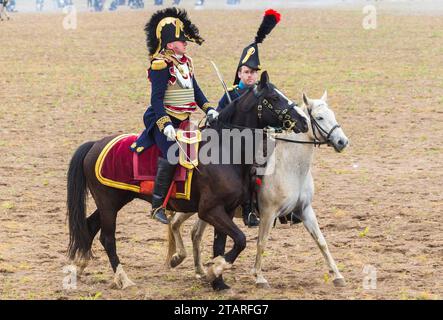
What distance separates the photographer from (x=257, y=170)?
376 inches

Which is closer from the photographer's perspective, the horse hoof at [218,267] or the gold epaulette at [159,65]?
the horse hoof at [218,267]

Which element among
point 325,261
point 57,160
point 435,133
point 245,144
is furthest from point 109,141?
point 435,133

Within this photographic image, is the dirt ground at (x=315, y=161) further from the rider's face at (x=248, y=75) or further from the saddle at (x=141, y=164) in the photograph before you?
the rider's face at (x=248, y=75)

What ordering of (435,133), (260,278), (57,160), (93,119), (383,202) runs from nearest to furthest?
1. (260,278)
2. (383,202)
3. (57,160)
4. (435,133)
5. (93,119)

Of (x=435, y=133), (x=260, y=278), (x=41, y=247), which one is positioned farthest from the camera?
(x=435, y=133)

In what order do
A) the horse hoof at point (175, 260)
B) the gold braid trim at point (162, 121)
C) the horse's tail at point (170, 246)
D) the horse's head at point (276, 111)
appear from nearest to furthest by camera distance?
the horse's head at point (276, 111), the gold braid trim at point (162, 121), the horse hoof at point (175, 260), the horse's tail at point (170, 246)

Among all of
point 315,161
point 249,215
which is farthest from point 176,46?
point 315,161

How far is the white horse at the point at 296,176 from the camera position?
9539mm

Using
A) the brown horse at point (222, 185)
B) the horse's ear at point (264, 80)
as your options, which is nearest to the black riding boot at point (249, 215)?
the brown horse at point (222, 185)

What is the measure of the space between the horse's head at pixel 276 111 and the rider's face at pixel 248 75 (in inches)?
32.9

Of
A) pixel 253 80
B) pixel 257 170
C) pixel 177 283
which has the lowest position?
pixel 177 283

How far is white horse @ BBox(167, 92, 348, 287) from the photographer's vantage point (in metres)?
9.54
